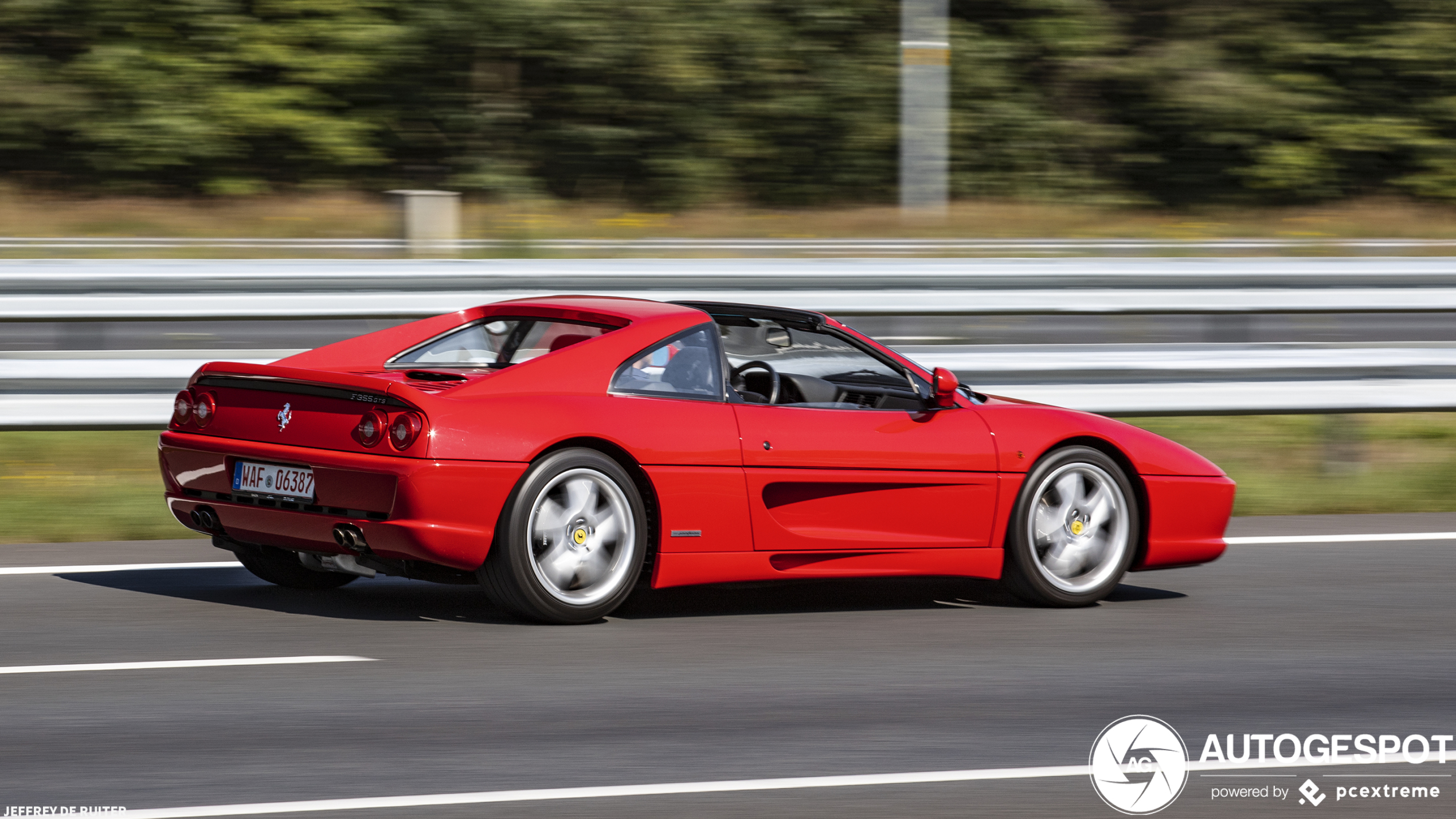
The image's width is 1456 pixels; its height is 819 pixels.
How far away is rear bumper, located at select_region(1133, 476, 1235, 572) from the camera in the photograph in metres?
7.32

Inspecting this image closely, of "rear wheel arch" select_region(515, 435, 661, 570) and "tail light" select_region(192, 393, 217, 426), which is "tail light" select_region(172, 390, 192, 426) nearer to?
"tail light" select_region(192, 393, 217, 426)

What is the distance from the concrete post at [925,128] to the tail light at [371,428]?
2259 cm

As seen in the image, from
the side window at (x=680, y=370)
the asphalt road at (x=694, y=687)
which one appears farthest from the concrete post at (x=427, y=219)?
the side window at (x=680, y=370)

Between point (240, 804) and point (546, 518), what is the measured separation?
2.07 m

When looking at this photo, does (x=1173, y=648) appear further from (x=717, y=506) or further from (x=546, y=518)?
(x=546, y=518)

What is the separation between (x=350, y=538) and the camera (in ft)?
19.9

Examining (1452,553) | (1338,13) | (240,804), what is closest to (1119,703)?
(240,804)

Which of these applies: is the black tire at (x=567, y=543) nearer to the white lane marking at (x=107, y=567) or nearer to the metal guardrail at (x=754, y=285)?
the white lane marking at (x=107, y=567)

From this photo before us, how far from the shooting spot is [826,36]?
3195cm

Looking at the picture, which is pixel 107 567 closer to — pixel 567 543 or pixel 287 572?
pixel 287 572

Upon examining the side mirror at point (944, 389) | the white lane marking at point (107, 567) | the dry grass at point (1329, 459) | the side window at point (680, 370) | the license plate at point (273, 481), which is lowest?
the dry grass at point (1329, 459)

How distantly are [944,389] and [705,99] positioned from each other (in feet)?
82.9

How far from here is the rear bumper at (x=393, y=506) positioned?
597 centimetres

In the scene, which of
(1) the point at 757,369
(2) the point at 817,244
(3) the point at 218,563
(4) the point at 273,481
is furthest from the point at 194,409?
(2) the point at 817,244
